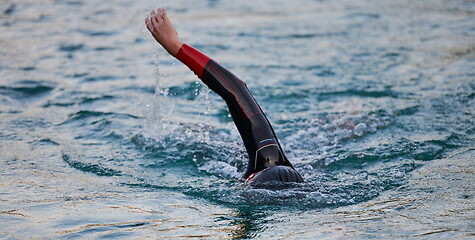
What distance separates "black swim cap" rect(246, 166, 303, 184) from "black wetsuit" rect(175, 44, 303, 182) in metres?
0.07

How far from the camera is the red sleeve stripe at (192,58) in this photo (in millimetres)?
3922

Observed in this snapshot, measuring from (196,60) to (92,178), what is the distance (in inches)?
48.1

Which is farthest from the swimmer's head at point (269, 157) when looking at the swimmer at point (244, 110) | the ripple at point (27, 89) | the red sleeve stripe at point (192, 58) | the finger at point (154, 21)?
the ripple at point (27, 89)

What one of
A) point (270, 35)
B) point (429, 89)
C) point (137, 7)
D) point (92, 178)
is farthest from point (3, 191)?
point (137, 7)

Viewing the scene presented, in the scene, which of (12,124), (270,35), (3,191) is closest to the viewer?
(3,191)

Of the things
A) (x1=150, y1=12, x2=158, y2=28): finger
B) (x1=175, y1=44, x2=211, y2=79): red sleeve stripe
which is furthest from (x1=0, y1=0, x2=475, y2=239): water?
(x1=150, y1=12, x2=158, y2=28): finger

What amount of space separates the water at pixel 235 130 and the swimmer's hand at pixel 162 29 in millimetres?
1036

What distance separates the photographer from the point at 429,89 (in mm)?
6613

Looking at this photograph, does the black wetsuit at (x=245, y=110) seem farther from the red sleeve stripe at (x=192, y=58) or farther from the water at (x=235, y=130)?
the water at (x=235, y=130)

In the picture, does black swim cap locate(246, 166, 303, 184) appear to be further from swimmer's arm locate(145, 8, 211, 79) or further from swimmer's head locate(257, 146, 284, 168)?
swimmer's arm locate(145, 8, 211, 79)

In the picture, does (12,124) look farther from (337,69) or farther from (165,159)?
(337,69)

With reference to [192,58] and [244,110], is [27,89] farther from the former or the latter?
[244,110]

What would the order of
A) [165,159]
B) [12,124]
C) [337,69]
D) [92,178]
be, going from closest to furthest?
[92,178]
[165,159]
[12,124]
[337,69]

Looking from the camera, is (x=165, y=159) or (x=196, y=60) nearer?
(x=196, y=60)
